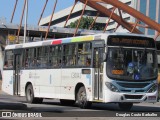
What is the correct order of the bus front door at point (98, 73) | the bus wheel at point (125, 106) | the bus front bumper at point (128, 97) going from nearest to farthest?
1. the bus front bumper at point (128, 97)
2. the bus front door at point (98, 73)
3. the bus wheel at point (125, 106)

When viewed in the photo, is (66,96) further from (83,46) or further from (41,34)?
(41,34)

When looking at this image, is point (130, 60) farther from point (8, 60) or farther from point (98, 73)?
point (8, 60)

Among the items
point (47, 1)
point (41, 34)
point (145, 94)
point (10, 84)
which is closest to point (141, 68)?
point (145, 94)

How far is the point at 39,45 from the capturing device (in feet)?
76.6

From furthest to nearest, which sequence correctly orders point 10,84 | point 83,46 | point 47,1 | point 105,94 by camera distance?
1. point 47,1
2. point 10,84
3. point 83,46
4. point 105,94

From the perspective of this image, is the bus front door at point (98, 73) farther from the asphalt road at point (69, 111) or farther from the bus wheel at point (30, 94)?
the bus wheel at point (30, 94)

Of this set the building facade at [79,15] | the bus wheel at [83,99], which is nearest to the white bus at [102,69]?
the bus wheel at [83,99]

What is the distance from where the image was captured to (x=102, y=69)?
1841cm

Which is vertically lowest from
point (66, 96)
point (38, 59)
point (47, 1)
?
point (66, 96)

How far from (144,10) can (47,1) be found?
53846 mm

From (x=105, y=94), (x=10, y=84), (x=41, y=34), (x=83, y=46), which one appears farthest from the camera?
(x=41, y=34)

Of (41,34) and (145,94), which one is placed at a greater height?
(41,34)

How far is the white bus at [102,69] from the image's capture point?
18.2 meters

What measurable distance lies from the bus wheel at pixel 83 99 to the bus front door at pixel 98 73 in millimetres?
749
